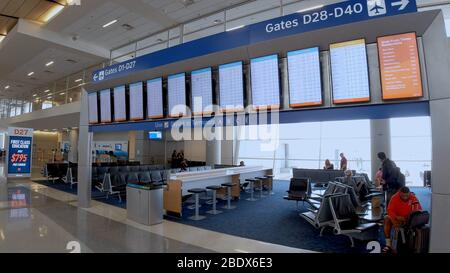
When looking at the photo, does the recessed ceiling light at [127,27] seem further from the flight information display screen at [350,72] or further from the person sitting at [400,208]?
the person sitting at [400,208]

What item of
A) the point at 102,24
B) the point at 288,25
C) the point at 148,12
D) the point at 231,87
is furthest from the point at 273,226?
the point at 102,24

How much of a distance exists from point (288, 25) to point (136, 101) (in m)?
3.27

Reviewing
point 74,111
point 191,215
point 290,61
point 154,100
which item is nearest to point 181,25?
point 154,100

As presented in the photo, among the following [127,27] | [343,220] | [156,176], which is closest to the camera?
[343,220]

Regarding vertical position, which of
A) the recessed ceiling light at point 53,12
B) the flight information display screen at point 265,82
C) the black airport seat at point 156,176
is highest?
the recessed ceiling light at point 53,12

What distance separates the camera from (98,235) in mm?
4016

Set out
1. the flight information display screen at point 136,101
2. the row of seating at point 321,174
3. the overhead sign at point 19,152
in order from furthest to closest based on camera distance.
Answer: the overhead sign at point 19,152, the row of seating at point 321,174, the flight information display screen at point 136,101

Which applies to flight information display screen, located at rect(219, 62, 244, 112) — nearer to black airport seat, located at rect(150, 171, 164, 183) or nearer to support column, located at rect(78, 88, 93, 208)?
support column, located at rect(78, 88, 93, 208)

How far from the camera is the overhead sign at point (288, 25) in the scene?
264 cm

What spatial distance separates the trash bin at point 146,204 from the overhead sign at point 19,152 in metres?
9.16

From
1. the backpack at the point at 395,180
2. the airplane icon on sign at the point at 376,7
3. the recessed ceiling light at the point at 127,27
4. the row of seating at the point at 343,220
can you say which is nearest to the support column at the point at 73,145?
the recessed ceiling light at the point at 127,27

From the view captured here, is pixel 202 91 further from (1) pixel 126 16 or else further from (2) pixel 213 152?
(2) pixel 213 152

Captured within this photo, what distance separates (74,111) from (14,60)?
3048mm

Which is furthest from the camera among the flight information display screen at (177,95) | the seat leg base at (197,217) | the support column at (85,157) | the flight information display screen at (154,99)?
the support column at (85,157)
